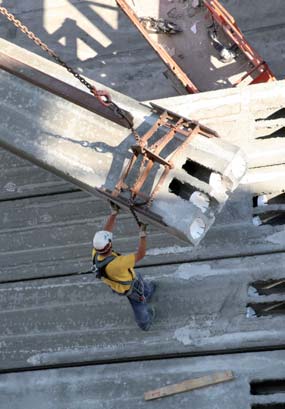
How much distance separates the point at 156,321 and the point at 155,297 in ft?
0.92

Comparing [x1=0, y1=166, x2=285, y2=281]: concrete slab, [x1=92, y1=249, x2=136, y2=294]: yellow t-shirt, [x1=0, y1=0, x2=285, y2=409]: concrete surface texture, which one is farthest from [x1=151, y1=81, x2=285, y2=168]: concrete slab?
[x1=92, y1=249, x2=136, y2=294]: yellow t-shirt

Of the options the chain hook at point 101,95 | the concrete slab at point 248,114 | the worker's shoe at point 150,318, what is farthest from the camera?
the concrete slab at point 248,114

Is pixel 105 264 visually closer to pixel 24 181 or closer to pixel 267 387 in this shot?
pixel 267 387

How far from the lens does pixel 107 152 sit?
7.22 meters

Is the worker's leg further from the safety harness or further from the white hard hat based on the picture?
the white hard hat

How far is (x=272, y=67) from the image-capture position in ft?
34.7

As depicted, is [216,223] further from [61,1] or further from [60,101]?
[61,1]

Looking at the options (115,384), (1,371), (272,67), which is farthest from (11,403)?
(272,67)

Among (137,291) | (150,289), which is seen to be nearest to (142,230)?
(137,291)

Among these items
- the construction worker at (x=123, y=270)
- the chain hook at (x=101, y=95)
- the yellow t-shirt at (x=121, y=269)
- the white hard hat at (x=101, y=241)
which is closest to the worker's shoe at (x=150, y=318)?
the construction worker at (x=123, y=270)

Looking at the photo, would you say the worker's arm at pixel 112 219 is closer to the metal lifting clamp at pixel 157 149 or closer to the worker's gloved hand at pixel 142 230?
the metal lifting clamp at pixel 157 149

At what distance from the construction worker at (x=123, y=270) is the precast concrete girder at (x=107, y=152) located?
0.37 m

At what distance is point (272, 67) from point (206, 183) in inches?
177

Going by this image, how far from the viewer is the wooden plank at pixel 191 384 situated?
672 centimetres
